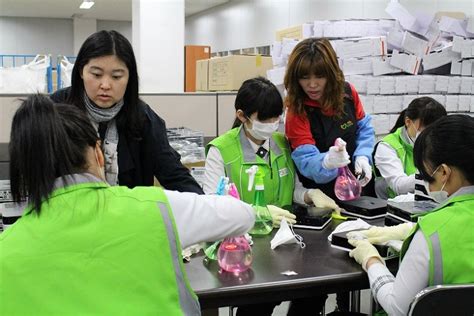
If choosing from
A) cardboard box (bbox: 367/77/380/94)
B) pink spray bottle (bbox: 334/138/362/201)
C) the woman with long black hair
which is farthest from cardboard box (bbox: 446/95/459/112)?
the woman with long black hair

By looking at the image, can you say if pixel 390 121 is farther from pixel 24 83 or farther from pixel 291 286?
pixel 291 286

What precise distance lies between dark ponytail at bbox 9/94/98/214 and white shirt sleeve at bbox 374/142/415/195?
5.60 ft

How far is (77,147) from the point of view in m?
0.94

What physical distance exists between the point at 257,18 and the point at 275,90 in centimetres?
651

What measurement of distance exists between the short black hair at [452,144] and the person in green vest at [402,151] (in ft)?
3.56

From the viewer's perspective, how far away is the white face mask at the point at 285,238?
1.48m

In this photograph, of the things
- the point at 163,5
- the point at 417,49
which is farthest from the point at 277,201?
the point at 163,5

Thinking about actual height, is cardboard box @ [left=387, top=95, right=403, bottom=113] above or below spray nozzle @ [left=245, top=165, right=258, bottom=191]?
above

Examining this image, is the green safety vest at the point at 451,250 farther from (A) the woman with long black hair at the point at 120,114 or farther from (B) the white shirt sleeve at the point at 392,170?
(B) the white shirt sleeve at the point at 392,170

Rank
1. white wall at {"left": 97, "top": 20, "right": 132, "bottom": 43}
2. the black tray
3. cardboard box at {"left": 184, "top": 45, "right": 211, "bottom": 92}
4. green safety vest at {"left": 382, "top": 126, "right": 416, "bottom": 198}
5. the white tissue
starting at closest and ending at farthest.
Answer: the white tissue
the black tray
green safety vest at {"left": 382, "top": 126, "right": 416, "bottom": 198}
cardboard box at {"left": 184, "top": 45, "right": 211, "bottom": 92}
white wall at {"left": 97, "top": 20, "right": 132, "bottom": 43}

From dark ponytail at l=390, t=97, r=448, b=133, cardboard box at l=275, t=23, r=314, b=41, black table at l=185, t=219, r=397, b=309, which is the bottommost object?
black table at l=185, t=219, r=397, b=309

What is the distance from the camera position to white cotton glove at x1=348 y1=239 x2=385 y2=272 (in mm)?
1327

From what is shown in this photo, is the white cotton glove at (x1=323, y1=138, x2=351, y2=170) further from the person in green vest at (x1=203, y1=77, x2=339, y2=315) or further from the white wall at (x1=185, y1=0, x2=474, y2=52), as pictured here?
the white wall at (x1=185, y1=0, x2=474, y2=52)

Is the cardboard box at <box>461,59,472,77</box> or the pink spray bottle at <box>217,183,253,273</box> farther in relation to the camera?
the cardboard box at <box>461,59,472,77</box>
